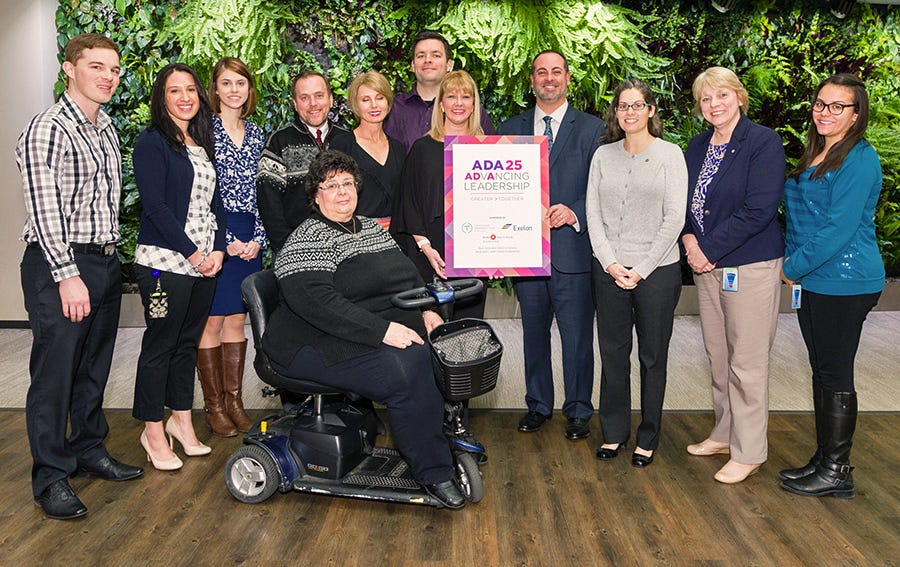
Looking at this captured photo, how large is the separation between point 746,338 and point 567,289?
2.85 feet

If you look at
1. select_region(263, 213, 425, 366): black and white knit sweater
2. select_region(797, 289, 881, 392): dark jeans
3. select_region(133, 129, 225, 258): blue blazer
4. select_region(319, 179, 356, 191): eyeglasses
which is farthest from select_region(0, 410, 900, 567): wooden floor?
select_region(319, 179, 356, 191): eyeglasses

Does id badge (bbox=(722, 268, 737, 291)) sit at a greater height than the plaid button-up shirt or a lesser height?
lesser

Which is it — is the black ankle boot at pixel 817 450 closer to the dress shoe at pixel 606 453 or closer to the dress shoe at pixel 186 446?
the dress shoe at pixel 606 453

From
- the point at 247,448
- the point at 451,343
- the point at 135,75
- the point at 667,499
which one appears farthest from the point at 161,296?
the point at 135,75

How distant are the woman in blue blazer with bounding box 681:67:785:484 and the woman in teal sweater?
0.36 feet

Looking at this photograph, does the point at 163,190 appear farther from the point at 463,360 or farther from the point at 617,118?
the point at 617,118

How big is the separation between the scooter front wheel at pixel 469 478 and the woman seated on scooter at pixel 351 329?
8 centimetres

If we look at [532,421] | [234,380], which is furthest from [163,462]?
[532,421]

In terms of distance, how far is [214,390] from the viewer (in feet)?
12.9

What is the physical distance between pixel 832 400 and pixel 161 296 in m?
2.71

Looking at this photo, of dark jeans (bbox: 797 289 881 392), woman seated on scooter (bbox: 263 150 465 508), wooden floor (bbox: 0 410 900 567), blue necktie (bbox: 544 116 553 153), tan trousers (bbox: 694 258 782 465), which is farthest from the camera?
blue necktie (bbox: 544 116 553 153)

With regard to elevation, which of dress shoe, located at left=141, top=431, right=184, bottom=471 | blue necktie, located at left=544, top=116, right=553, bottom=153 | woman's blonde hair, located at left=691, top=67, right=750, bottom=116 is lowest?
dress shoe, located at left=141, top=431, right=184, bottom=471

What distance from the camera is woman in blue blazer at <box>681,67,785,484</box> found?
322 cm

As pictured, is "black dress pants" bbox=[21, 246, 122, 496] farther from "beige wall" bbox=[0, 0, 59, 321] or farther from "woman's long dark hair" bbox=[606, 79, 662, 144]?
"beige wall" bbox=[0, 0, 59, 321]
